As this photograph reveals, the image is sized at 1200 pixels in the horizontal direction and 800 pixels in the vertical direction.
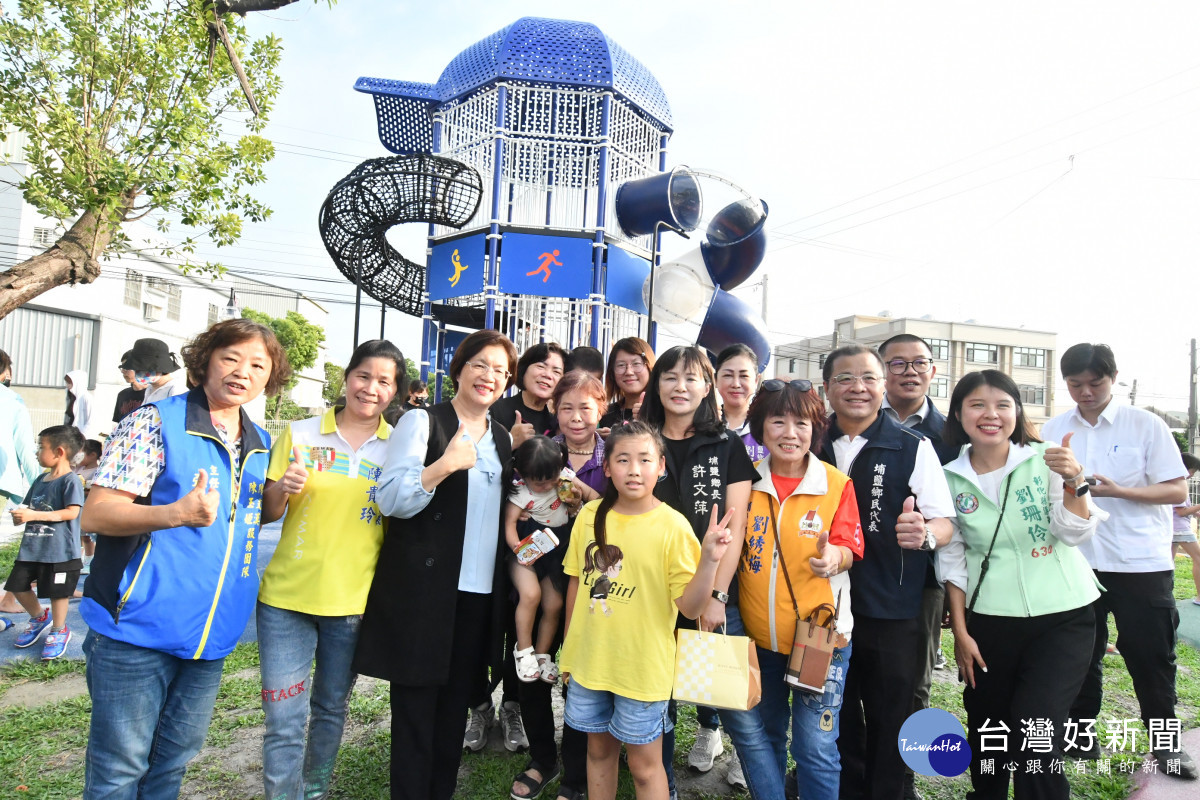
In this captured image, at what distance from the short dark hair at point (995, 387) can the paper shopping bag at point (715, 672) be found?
4.61 ft

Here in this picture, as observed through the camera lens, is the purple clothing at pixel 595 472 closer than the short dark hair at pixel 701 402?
No

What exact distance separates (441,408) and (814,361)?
5058 cm

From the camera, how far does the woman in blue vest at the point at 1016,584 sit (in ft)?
8.35

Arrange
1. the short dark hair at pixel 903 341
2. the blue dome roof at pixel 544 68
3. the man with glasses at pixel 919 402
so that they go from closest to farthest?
the man with glasses at pixel 919 402
the short dark hair at pixel 903 341
the blue dome roof at pixel 544 68

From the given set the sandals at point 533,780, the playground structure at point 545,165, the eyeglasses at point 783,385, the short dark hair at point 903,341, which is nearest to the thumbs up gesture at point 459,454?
the eyeglasses at point 783,385

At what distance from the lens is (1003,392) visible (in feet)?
9.09

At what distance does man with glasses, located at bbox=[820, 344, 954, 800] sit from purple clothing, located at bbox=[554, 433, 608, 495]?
105cm

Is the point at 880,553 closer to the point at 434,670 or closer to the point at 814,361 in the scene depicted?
the point at 434,670

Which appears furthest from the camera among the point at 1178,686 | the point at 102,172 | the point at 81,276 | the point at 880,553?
the point at 81,276

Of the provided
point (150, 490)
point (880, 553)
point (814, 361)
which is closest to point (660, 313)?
point (880, 553)

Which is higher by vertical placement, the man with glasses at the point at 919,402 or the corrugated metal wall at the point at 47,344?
the corrugated metal wall at the point at 47,344

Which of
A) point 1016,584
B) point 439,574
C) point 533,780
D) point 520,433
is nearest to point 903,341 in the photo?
point 1016,584

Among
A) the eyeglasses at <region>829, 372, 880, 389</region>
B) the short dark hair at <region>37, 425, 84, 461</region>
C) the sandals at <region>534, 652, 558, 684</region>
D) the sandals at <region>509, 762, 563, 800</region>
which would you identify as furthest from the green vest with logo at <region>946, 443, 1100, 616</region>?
the short dark hair at <region>37, 425, 84, 461</region>

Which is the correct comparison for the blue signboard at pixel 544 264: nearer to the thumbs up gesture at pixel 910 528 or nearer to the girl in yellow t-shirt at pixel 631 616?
the girl in yellow t-shirt at pixel 631 616
